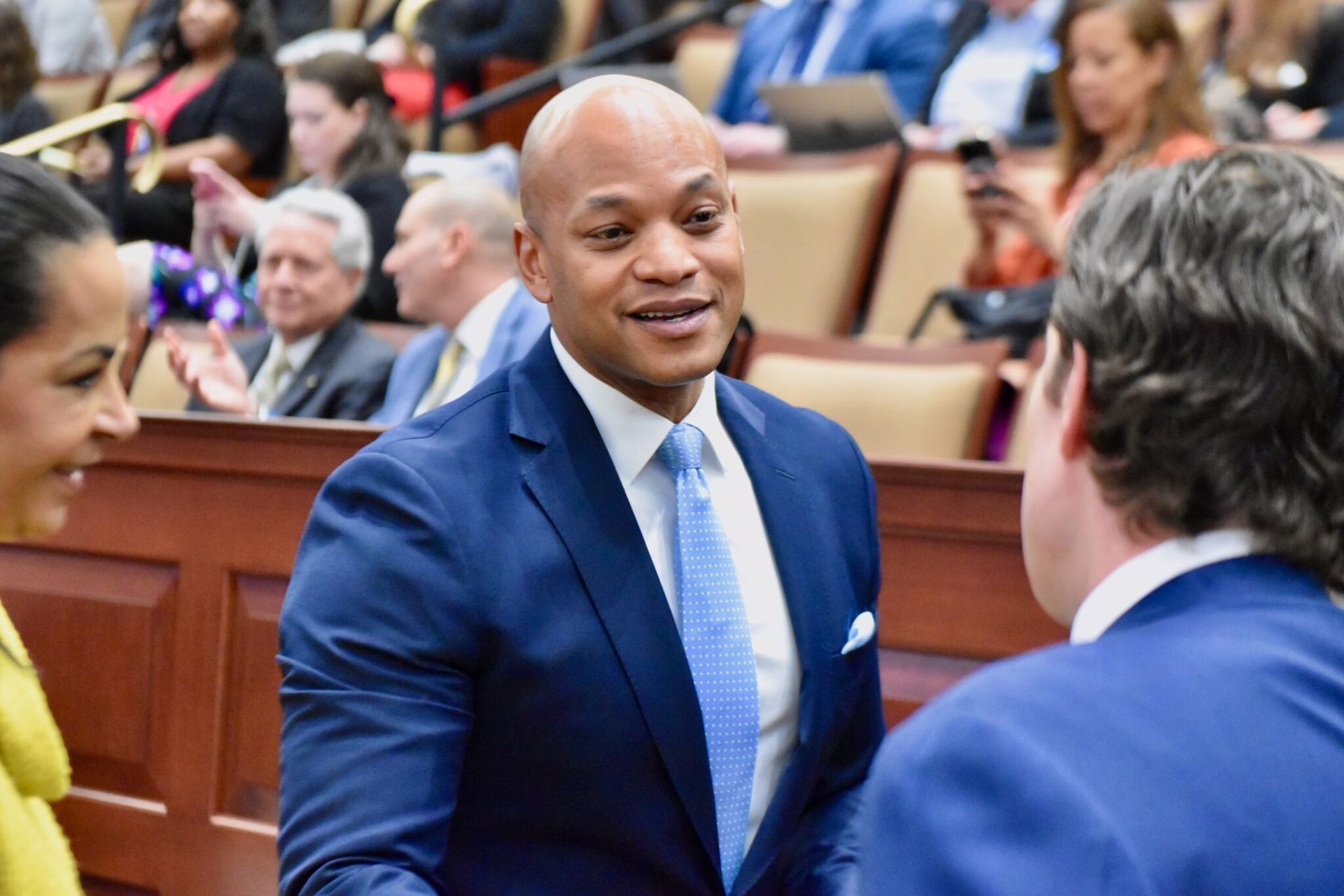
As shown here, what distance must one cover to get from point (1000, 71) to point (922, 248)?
920mm

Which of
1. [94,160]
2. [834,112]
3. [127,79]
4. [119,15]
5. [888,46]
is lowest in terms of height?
→ [94,160]

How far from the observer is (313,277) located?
3822 mm

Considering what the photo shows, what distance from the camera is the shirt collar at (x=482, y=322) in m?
3.35

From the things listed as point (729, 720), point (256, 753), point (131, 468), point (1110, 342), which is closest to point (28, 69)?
point (131, 468)

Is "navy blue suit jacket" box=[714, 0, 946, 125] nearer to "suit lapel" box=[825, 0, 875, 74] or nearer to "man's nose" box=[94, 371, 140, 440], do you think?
"suit lapel" box=[825, 0, 875, 74]

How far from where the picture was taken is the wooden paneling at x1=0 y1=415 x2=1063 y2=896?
247 cm

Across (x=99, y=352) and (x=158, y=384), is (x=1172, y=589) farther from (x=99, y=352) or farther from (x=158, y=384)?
(x=158, y=384)

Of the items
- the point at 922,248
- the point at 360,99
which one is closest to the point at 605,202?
the point at 922,248

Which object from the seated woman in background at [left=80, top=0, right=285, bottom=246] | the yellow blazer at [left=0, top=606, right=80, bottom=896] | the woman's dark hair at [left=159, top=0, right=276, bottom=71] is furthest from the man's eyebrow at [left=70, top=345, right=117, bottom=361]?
the woman's dark hair at [left=159, top=0, right=276, bottom=71]

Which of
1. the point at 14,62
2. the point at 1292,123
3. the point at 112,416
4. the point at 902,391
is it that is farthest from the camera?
the point at 14,62

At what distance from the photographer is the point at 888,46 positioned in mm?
4477

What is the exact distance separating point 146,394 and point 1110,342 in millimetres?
3621

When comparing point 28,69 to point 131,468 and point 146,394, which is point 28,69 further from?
point 131,468

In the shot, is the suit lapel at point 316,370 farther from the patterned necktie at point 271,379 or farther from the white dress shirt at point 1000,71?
the white dress shirt at point 1000,71
